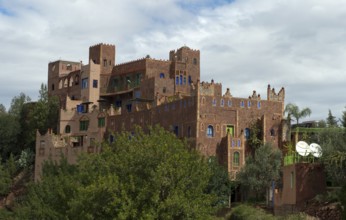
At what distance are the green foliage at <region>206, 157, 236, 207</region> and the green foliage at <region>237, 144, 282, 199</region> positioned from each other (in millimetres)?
1490

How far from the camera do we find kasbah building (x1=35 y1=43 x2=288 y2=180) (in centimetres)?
7512

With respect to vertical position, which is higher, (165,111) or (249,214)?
(165,111)

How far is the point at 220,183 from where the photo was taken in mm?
69625

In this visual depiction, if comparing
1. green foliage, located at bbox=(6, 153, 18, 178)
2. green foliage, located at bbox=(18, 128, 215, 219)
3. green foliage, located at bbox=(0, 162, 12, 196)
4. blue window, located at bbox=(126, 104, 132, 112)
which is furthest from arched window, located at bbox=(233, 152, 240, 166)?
green foliage, located at bbox=(6, 153, 18, 178)

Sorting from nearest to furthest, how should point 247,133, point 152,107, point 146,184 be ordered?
point 146,184 → point 247,133 → point 152,107

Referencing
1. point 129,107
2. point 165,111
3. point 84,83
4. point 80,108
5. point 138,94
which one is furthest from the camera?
point 84,83

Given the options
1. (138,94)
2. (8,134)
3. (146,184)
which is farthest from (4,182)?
(146,184)

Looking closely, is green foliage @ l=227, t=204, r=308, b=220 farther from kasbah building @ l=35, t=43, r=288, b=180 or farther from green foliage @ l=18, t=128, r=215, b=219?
kasbah building @ l=35, t=43, r=288, b=180

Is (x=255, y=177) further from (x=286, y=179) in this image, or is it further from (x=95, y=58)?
(x=95, y=58)

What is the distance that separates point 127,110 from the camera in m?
91.6

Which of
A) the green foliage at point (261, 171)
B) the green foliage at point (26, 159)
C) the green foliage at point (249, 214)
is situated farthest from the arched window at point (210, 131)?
the green foliage at point (26, 159)

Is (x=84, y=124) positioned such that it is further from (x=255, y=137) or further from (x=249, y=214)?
(x=249, y=214)

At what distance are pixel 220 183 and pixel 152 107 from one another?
641 inches

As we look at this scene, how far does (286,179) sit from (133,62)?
45.4m
